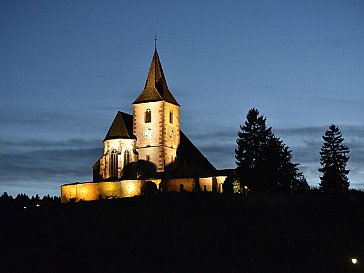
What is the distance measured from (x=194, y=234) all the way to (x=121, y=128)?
102ft

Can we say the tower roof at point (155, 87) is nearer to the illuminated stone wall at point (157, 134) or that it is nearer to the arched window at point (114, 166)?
the illuminated stone wall at point (157, 134)

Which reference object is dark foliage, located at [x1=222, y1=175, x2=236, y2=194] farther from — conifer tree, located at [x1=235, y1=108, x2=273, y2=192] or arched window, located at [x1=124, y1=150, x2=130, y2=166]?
arched window, located at [x1=124, y1=150, x2=130, y2=166]

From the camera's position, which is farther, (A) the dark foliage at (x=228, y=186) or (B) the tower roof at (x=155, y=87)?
(B) the tower roof at (x=155, y=87)

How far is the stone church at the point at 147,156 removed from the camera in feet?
292

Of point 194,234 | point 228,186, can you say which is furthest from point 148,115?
point 194,234

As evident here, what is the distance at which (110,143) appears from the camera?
9369 cm

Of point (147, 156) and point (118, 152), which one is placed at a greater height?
point (118, 152)

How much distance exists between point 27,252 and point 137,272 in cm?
1304

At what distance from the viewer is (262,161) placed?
278ft

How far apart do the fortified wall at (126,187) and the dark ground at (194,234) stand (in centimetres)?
627

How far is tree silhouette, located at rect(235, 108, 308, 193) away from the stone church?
14.8ft

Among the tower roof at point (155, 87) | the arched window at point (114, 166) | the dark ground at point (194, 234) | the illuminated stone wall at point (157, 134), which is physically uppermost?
the tower roof at point (155, 87)

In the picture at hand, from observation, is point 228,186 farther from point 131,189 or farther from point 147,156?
point 147,156

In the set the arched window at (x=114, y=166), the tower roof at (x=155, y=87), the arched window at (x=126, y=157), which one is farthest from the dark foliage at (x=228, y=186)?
the tower roof at (x=155, y=87)
